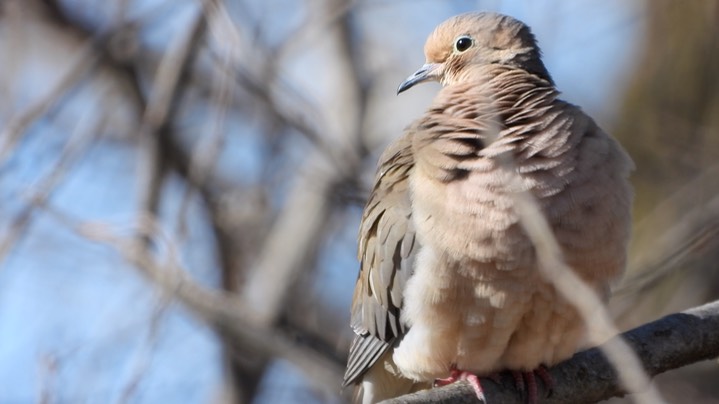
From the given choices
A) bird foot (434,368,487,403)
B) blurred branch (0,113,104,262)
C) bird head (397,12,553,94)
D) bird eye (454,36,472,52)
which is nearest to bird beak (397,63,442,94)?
bird head (397,12,553,94)

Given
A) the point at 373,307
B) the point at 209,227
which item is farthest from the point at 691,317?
the point at 209,227

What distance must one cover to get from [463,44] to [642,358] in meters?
1.43

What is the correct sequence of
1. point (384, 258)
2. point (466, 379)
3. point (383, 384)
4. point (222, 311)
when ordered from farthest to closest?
point (222, 311), point (383, 384), point (384, 258), point (466, 379)

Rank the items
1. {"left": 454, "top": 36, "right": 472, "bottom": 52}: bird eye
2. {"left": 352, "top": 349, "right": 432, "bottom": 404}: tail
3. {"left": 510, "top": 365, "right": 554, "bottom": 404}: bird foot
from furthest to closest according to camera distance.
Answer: {"left": 454, "top": 36, "right": 472, "bottom": 52}: bird eye → {"left": 352, "top": 349, "right": 432, "bottom": 404}: tail → {"left": 510, "top": 365, "right": 554, "bottom": 404}: bird foot

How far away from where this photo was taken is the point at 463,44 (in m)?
4.17

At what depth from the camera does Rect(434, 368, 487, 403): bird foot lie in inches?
131

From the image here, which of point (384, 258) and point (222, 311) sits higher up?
point (384, 258)

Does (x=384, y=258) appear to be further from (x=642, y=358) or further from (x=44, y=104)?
(x=44, y=104)

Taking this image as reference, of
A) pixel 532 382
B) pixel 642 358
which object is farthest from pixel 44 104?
pixel 642 358

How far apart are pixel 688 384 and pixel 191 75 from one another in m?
3.16

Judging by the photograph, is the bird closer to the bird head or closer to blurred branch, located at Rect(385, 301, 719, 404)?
blurred branch, located at Rect(385, 301, 719, 404)

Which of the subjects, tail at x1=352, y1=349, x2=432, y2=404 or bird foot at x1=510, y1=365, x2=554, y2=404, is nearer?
bird foot at x1=510, y1=365, x2=554, y2=404

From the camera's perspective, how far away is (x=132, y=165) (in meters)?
6.77

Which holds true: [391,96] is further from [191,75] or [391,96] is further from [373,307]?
[373,307]
